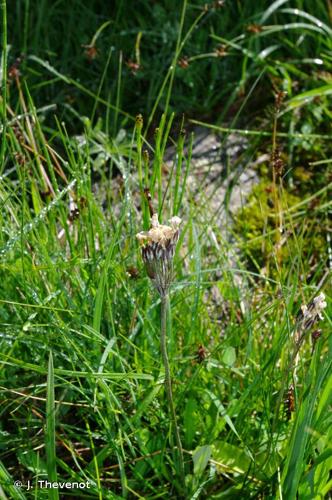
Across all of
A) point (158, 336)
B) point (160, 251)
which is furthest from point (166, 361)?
point (158, 336)

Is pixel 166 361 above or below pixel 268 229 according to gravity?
above

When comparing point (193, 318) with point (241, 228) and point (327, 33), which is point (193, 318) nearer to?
point (241, 228)

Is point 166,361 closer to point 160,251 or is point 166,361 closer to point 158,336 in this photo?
point 160,251

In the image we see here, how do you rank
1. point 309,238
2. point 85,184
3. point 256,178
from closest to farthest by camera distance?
1. point 85,184
2. point 309,238
3. point 256,178

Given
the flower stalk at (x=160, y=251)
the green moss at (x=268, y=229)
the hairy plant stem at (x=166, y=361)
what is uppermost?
the flower stalk at (x=160, y=251)

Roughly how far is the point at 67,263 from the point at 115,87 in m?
1.55

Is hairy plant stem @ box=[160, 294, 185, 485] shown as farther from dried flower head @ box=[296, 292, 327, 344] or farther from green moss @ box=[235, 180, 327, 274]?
green moss @ box=[235, 180, 327, 274]

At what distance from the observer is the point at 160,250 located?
117 cm

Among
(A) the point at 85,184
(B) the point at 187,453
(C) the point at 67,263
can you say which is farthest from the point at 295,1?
(B) the point at 187,453

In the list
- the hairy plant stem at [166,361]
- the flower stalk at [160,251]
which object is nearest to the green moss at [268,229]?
the hairy plant stem at [166,361]

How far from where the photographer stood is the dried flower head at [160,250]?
1.15 m

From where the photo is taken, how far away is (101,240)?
5.89 ft

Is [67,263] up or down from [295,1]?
down

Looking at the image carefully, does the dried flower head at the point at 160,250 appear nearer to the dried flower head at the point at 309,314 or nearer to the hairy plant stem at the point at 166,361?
Result: the hairy plant stem at the point at 166,361
